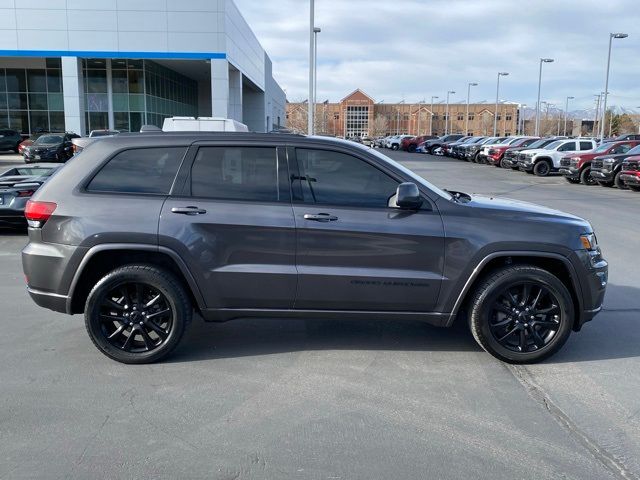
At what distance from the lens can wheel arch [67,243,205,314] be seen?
4.57m

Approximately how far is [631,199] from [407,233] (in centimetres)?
1623

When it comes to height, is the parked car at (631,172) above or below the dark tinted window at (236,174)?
below

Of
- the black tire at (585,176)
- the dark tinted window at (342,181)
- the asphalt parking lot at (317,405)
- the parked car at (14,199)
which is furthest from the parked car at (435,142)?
the dark tinted window at (342,181)

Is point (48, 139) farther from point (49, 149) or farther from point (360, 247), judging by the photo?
point (360, 247)

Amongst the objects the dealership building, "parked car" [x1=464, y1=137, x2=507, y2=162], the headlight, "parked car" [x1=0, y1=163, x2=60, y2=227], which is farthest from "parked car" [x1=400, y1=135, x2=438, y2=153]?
the headlight

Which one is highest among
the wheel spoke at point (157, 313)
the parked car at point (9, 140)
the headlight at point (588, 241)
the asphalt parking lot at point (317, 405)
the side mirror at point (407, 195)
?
the parked car at point (9, 140)

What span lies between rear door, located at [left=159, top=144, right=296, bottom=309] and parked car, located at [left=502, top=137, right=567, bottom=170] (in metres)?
28.0

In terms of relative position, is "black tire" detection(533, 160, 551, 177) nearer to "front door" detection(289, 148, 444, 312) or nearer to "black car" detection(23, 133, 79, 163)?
"black car" detection(23, 133, 79, 163)

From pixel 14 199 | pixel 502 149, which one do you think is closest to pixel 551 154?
pixel 502 149

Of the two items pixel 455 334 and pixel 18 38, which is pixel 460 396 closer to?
pixel 455 334

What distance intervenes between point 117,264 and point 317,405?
2096 mm

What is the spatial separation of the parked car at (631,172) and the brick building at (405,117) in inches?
4162

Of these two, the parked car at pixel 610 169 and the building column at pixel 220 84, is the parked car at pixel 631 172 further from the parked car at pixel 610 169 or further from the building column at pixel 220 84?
the building column at pixel 220 84

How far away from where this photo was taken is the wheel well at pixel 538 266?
189 inches
